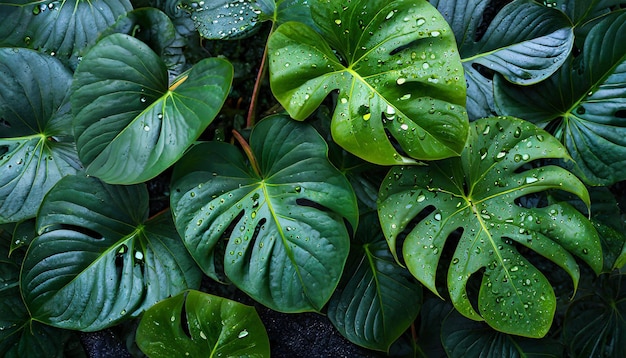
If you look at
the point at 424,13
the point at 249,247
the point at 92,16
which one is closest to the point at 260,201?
the point at 249,247

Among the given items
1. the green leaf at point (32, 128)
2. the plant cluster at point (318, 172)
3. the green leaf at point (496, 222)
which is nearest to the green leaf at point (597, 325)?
the plant cluster at point (318, 172)

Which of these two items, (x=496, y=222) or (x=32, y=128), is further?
(x=32, y=128)

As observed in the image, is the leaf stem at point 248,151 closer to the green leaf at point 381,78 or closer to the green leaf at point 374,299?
the green leaf at point 381,78

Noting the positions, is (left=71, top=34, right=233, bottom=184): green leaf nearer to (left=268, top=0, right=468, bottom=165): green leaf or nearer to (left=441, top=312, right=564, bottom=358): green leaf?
(left=268, top=0, right=468, bottom=165): green leaf

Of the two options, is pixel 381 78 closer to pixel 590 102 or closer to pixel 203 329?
pixel 590 102

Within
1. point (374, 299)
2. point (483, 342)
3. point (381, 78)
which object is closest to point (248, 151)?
point (381, 78)

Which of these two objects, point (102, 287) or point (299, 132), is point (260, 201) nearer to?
point (299, 132)

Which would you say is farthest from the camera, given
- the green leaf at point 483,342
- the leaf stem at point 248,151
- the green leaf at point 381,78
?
the green leaf at point 483,342
